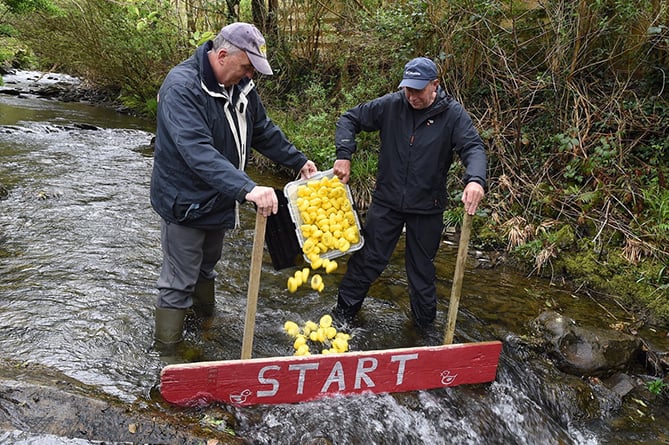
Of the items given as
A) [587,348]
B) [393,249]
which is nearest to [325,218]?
[393,249]

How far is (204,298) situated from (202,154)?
1.63 meters

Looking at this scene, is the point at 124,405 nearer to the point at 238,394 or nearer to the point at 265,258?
the point at 238,394

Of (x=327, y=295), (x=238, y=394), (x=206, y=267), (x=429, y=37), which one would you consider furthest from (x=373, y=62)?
(x=238, y=394)

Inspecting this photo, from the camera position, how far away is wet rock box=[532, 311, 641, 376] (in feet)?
13.3

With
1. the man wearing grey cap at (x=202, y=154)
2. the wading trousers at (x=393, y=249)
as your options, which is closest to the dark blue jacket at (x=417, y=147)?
the wading trousers at (x=393, y=249)

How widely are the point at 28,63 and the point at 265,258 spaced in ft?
84.2

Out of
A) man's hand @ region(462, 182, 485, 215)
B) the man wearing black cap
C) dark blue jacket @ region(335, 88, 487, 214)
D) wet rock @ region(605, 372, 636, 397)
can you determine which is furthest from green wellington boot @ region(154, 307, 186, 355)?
wet rock @ region(605, 372, 636, 397)

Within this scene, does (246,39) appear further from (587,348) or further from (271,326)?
(587,348)

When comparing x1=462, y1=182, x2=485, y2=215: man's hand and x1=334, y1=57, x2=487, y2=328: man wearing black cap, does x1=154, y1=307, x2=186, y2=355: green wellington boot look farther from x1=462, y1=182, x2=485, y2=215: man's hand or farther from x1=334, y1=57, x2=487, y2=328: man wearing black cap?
x1=462, y1=182, x2=485, y2=215: man's hand

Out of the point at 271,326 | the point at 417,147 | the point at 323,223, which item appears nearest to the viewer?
the point at 417,147

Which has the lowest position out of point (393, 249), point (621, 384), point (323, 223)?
point (621, 384)

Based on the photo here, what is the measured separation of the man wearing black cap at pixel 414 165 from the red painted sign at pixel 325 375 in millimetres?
639

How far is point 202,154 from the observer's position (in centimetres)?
278

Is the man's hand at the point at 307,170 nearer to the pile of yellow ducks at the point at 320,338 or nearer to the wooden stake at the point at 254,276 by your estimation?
the wooden stake at the point at 254,276
